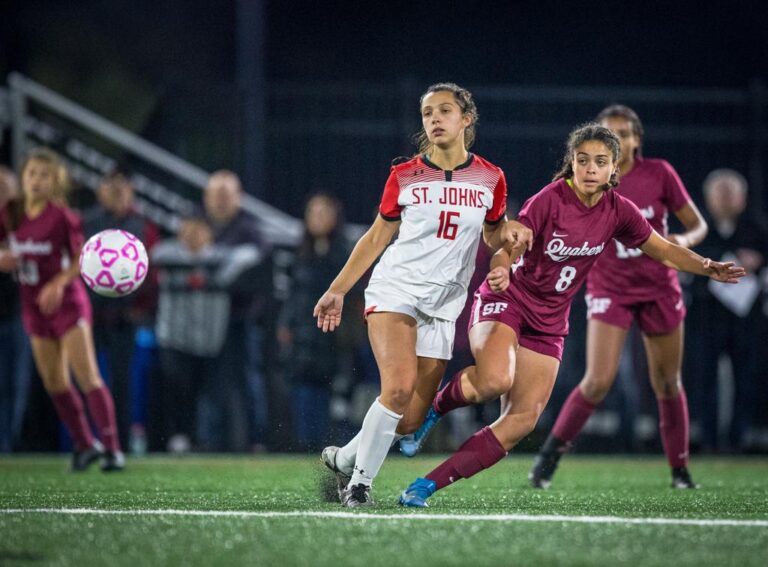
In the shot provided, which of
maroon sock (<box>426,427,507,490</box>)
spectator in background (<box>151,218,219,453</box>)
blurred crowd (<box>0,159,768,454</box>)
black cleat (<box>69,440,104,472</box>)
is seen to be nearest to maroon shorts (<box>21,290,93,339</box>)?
black cleat (<box>69,440,104,472</box>)

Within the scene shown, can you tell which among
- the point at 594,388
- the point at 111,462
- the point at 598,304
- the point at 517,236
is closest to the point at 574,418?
the point at 594,388

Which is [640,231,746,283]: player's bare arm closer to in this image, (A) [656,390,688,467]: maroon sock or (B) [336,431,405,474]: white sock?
(A) [656,390,688,467]: maroon sock

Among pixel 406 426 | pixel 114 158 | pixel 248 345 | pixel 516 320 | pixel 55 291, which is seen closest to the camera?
pixel 516 320

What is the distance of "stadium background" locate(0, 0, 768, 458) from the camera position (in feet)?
38.3

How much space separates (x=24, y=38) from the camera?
45.5 feet

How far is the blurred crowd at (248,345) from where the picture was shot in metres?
10.2

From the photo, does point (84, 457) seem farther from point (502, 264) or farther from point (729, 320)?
point (729, 320)

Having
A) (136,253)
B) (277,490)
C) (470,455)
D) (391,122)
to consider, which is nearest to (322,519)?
(470,455)

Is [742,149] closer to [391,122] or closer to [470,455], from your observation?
[391,122]

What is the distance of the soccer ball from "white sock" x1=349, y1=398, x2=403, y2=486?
2.07 meters

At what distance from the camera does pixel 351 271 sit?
5848 mm

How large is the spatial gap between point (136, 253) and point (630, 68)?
29.4ft

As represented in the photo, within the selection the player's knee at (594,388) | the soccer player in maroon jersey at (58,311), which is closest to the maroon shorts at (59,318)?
the soccer player in maroon jersey at (58,311)

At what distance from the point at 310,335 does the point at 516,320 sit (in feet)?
14.2
